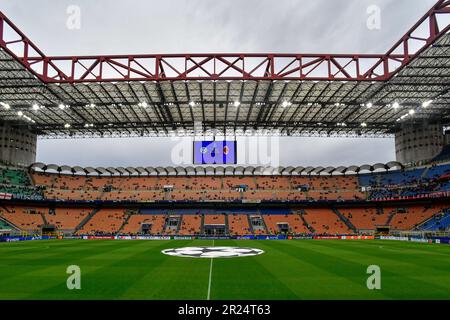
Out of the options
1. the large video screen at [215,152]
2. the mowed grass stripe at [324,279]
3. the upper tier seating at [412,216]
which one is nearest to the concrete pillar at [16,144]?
the large video screen at [215,152]

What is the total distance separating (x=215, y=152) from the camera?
45562 mm

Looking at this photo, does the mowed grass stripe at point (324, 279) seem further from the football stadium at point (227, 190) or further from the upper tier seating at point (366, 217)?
the upper tier seating at point (366, 217)

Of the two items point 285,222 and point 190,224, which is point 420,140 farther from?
point 190,224

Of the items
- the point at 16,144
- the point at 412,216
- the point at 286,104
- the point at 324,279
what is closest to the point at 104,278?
the point at 324,279

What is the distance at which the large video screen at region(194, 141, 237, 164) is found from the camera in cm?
4550

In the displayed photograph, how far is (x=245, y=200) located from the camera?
6919cm

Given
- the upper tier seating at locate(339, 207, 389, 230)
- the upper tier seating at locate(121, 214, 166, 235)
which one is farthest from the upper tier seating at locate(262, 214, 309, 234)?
the upper tier seating at locate(121, 214, 166, 235)

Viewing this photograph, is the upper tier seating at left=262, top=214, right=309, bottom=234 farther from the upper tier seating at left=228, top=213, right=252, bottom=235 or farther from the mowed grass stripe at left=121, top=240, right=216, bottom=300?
the mowed grass stripe at left=121, top=240, right=216, bottom=300

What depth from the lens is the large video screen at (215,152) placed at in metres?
45.5

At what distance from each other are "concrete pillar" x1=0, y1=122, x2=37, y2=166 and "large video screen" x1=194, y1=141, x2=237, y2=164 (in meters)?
35.0

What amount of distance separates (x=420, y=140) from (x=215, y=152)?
41077mm
